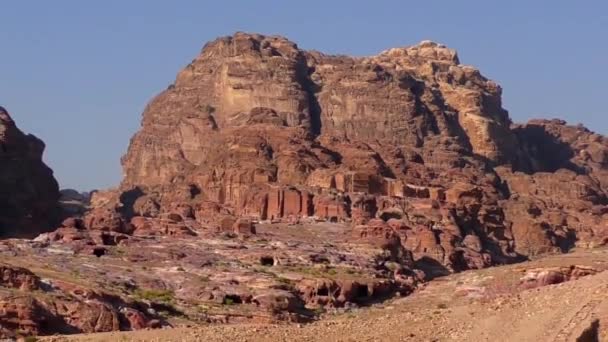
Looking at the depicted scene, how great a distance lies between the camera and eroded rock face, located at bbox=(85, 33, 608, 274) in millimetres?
103938

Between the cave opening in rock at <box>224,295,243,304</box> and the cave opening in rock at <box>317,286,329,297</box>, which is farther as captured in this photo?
the cave opening in rock at <box>317,286,329,297</box>

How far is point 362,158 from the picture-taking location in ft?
380

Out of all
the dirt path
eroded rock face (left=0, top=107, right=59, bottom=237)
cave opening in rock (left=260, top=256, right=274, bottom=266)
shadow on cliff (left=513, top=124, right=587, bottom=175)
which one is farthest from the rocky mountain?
the dirt path

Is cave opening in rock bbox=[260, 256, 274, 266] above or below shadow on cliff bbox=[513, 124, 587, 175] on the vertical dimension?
below

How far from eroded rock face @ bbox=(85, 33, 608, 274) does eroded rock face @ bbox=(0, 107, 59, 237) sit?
5.30m

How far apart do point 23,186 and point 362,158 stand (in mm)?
27877

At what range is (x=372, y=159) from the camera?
11669 centimetres

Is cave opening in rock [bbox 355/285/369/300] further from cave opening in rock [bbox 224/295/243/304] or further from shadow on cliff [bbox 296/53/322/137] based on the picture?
shadow on cliff [bbox 296/53/322/137]

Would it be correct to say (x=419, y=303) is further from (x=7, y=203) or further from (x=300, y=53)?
(x=300, y=53)

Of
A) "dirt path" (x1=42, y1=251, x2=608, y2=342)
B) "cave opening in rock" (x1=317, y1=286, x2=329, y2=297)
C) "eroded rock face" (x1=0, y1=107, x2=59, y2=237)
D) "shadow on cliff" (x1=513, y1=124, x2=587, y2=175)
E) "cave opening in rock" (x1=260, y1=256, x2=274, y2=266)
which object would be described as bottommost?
"dirt path" (x1=42, y1=251, x2=608, y2=342)

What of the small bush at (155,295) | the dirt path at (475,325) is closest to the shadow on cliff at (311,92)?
the small bush at (155,295)

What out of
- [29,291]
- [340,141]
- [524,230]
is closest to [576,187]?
[524,230]

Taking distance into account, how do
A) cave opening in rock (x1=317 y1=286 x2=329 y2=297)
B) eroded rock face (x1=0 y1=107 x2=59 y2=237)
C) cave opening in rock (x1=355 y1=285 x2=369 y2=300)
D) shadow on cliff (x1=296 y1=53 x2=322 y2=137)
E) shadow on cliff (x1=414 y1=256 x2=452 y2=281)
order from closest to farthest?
cave opening in rock (x1=317 y1=286 x2=329 y2=297), cave opening in rock (x1=355 y1=285 x2=369 y2=300), shadow on cliff (x1=414 y1=256 x2=452 y2=281), eroded rock face (x1=0 y1=107 x2=59 y2=237), shadow on cliff (x1=296 y1=53 x2=322 y2=137)

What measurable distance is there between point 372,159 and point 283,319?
53.7 metres
